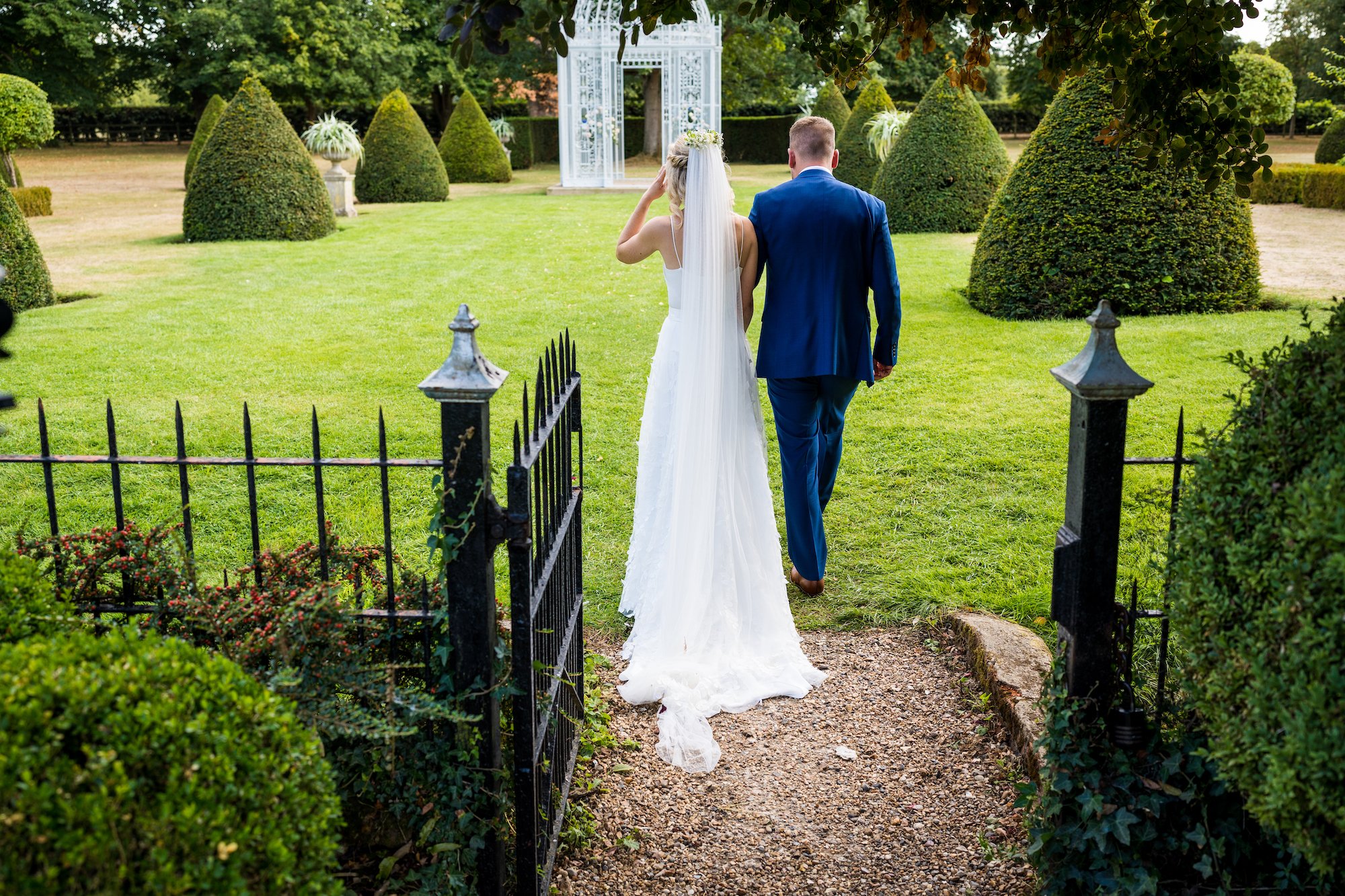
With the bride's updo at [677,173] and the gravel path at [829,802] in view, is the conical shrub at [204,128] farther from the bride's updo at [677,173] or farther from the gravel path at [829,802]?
the gravel path at [829,802]

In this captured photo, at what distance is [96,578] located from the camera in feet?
9.19

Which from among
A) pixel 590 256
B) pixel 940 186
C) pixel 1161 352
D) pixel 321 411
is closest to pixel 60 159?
pixel 590 256

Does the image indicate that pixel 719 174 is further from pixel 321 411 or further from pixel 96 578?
pixel 321 411

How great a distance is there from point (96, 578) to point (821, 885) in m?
2.12

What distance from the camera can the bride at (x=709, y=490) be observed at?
13.2 feet

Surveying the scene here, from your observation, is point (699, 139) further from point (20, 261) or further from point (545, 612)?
point (20, 261)

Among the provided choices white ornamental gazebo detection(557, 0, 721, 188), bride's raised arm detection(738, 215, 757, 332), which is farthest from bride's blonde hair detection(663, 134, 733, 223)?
white ornamental gazebo detection(557, 0, 721, 188)

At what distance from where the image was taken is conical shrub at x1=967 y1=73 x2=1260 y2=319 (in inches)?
356

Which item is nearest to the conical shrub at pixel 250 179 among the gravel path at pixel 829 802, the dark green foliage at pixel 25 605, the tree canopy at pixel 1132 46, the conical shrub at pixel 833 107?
the conical shrub at pixel 833 107

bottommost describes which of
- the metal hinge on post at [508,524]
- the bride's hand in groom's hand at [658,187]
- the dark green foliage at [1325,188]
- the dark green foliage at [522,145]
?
the metal hinge on post at [508,524]

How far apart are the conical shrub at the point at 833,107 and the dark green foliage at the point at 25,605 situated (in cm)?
2241

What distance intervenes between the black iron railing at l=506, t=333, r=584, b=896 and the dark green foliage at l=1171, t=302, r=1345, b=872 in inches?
56.9

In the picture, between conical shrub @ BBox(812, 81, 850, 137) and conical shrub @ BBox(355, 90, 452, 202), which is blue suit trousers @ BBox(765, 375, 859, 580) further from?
conical shrub @ BBox(812, 81, 850, 137)

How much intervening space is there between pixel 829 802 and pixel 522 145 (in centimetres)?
3374
